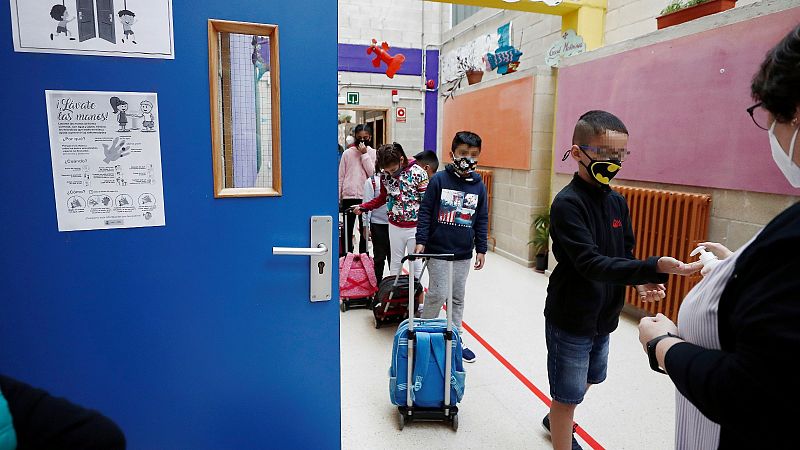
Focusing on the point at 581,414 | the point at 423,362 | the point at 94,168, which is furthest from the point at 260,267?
the point at 581,414

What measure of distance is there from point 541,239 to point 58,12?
14.9 ft

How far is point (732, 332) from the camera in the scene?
759 mm

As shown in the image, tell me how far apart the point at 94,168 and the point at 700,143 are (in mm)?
3331

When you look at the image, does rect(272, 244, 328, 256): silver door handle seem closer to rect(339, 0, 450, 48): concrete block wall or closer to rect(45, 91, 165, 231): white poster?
rect(45, 91, 165, 231): white poster

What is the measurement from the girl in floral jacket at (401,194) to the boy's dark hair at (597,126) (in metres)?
1.69

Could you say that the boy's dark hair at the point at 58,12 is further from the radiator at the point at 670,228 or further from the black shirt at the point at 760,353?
the radiator at the point at 670,228

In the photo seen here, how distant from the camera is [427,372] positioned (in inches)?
83.0

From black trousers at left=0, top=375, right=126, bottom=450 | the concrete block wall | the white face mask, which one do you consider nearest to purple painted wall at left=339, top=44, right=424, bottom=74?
the concrete block wall

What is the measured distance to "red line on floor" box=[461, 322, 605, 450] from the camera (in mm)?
2069

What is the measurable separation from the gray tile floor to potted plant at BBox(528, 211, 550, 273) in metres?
1.42

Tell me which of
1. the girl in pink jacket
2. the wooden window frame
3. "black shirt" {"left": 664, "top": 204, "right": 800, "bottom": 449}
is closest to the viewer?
"black shirt" {"left": 664, "top": 204, "right": 800, "bottom": 449}

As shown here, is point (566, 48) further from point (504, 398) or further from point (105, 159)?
point (105, 159)

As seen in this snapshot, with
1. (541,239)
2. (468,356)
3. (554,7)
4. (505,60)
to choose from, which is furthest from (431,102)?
(468,356)

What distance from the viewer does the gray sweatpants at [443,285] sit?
2734 millimetres
